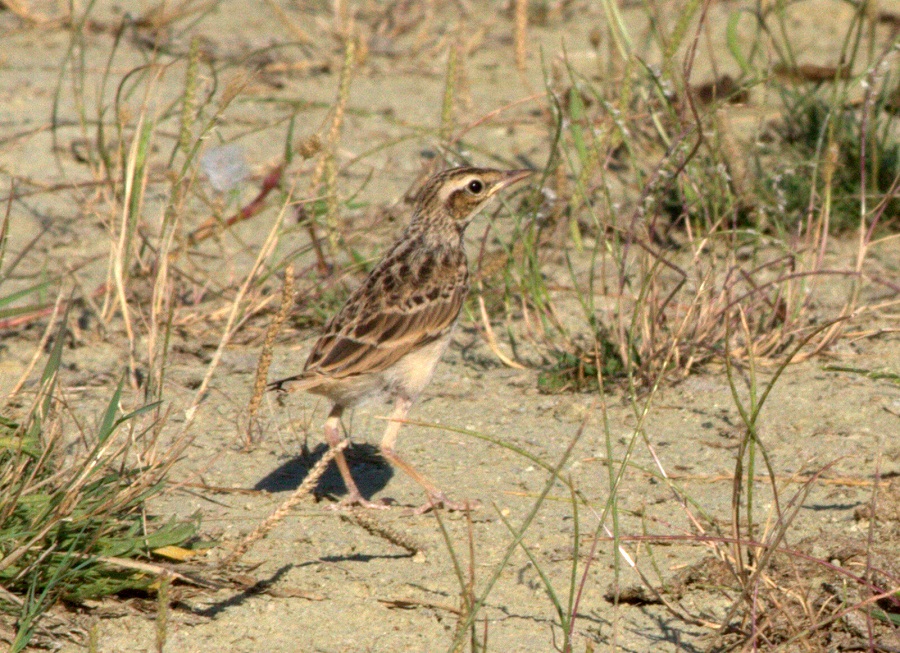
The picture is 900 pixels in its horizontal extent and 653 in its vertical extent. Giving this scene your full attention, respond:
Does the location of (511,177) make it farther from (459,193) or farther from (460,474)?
(460,474)

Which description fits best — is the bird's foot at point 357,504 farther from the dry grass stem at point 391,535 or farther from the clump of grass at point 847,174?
the clump of grass at point 847,174

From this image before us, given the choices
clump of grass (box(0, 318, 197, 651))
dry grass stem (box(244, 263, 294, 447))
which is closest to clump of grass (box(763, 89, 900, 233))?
dry grass stem (box(244, 263, 294, 447))

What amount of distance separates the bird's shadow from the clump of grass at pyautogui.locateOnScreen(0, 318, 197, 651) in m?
0.75

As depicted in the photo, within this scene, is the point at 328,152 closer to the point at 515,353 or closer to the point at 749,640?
the point at 515,353

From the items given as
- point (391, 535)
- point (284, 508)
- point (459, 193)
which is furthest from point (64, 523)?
point (459, 193)

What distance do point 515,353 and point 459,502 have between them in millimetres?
1357

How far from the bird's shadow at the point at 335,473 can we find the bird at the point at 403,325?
0.24ft

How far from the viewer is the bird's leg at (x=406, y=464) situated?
14.2 ft

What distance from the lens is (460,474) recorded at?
4668 mm

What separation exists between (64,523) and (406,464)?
1354 mm

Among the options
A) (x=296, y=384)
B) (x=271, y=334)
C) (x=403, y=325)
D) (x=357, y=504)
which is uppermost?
(x=271, y=334)

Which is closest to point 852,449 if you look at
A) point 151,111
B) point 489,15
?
point 151,111

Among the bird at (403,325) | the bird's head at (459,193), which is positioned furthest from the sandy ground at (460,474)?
the bird's head at (459,193)

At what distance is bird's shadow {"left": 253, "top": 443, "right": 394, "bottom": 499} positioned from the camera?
15.1 feet
